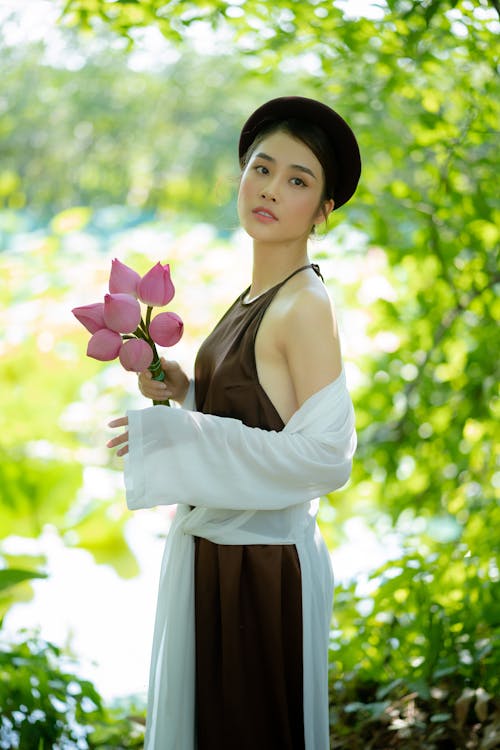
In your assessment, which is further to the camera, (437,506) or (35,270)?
(35,270)

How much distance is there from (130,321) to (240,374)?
24 centimetres

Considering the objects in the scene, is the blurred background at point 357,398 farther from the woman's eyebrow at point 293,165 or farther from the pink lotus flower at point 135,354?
the pink lotus flower at point 135,354

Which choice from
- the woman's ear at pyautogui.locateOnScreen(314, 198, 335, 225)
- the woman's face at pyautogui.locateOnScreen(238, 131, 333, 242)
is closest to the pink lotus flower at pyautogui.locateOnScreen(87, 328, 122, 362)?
the woman's face at pyautogui.locateOnScreen(238, 131, 333, 242)

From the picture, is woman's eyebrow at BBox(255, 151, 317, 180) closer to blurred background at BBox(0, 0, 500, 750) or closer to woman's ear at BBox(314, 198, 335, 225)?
woman's ear at BBox(314, 198, 335, 225)

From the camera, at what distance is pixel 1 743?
2.13m

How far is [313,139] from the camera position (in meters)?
1.57

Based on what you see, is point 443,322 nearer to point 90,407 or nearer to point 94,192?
point 90,407

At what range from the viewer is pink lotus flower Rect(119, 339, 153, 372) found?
4.58ft

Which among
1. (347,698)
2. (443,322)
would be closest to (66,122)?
(443,322)

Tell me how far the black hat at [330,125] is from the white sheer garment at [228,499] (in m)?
0.36

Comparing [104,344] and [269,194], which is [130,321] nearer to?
[104,344]

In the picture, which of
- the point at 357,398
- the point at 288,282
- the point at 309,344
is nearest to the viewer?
the point at 309,344

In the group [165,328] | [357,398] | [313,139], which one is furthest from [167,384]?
[357,398]

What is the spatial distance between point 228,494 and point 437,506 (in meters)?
1.97
